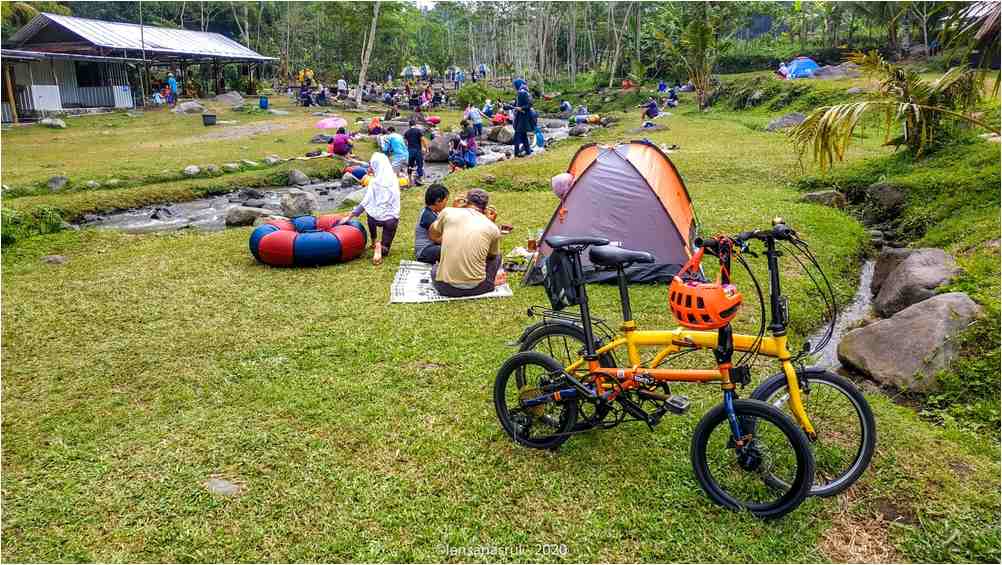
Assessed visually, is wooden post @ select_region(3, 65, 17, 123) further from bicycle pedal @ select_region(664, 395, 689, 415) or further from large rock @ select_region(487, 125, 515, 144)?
bicycle pedal @ select_region(664, 395, 689, 415)

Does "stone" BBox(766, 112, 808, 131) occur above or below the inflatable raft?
above

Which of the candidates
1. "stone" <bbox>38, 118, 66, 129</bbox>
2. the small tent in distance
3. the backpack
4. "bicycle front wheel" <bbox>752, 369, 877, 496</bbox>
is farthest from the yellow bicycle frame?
"stone" <bbox>38, 118, 66, 129</bbox>

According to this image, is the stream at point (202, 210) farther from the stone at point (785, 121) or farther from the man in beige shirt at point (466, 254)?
the stone at point (785, 121)

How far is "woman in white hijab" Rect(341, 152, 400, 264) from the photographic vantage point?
8.95 m

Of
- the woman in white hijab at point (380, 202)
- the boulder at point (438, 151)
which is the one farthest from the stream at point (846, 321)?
the boulder at point (438, 151)

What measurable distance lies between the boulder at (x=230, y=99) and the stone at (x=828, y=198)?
29.6m

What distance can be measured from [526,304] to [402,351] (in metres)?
1.67

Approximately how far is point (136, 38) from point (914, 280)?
3352 centimetres

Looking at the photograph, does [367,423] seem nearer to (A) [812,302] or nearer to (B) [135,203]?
(A) [812,302]

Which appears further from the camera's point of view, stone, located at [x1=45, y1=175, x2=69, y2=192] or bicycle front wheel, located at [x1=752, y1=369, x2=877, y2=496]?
stone, located at [x1=45, y1=175, x2=69, y2=192]

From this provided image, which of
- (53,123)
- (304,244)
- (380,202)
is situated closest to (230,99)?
(53,123)

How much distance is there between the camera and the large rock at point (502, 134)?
25.9m

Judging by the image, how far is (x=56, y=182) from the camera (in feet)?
44.8

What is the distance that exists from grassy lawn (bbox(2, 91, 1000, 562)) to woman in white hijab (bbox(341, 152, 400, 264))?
6.04 ft
